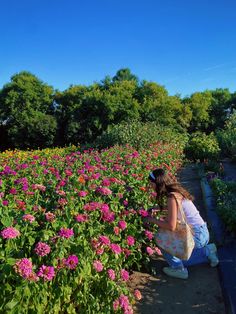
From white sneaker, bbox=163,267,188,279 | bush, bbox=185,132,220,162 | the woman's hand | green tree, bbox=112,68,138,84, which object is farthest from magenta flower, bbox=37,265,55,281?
green tree, bbox=112,68,138,84

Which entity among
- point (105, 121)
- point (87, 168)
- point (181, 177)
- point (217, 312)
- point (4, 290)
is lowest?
point (217, 312)

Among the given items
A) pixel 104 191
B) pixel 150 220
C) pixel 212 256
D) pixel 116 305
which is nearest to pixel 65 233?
pixel 116 305

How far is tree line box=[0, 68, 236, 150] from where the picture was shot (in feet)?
61.7

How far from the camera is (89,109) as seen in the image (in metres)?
20.4

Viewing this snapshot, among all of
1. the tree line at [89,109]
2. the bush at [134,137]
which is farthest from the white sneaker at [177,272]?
the tree line at [89,109]

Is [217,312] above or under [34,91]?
under

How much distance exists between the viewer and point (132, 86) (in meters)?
20.9

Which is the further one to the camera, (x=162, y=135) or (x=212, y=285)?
(x=162, y=135)

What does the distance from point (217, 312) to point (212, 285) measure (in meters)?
0.46

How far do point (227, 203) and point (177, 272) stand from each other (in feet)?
5.61

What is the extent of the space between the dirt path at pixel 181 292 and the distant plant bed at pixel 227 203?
0.77 meters

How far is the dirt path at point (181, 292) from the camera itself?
299cm

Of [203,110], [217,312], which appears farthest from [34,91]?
[217,312]

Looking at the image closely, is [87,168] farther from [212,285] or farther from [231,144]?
[231,144]
